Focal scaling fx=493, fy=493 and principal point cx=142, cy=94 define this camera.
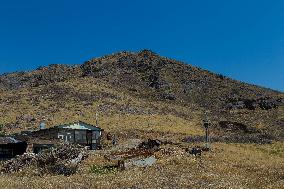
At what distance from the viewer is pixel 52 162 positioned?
36969 mm

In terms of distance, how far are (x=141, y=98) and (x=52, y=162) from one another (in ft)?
265

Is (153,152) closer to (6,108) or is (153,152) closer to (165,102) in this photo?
(6,108)

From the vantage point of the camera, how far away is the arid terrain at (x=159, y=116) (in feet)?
105

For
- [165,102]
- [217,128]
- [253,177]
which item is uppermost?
[165,102]

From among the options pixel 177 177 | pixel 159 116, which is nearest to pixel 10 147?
pixel 177 177

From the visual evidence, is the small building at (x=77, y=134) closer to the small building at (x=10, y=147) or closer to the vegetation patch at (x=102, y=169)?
the small building at (x=10, y=147)

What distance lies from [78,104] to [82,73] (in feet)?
122

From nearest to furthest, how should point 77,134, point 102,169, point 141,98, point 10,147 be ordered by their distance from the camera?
point 102,169 → point 10,147 → point 77,134 → point 141,98

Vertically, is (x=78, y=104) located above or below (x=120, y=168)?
above

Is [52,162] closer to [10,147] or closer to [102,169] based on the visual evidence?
[102,169]

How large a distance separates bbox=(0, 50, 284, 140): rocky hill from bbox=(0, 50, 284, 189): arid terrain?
21 centimetres

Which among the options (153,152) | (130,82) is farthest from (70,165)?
(130,82)

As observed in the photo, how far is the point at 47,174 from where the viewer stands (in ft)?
113

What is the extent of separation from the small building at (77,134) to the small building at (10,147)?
5.37 meters
